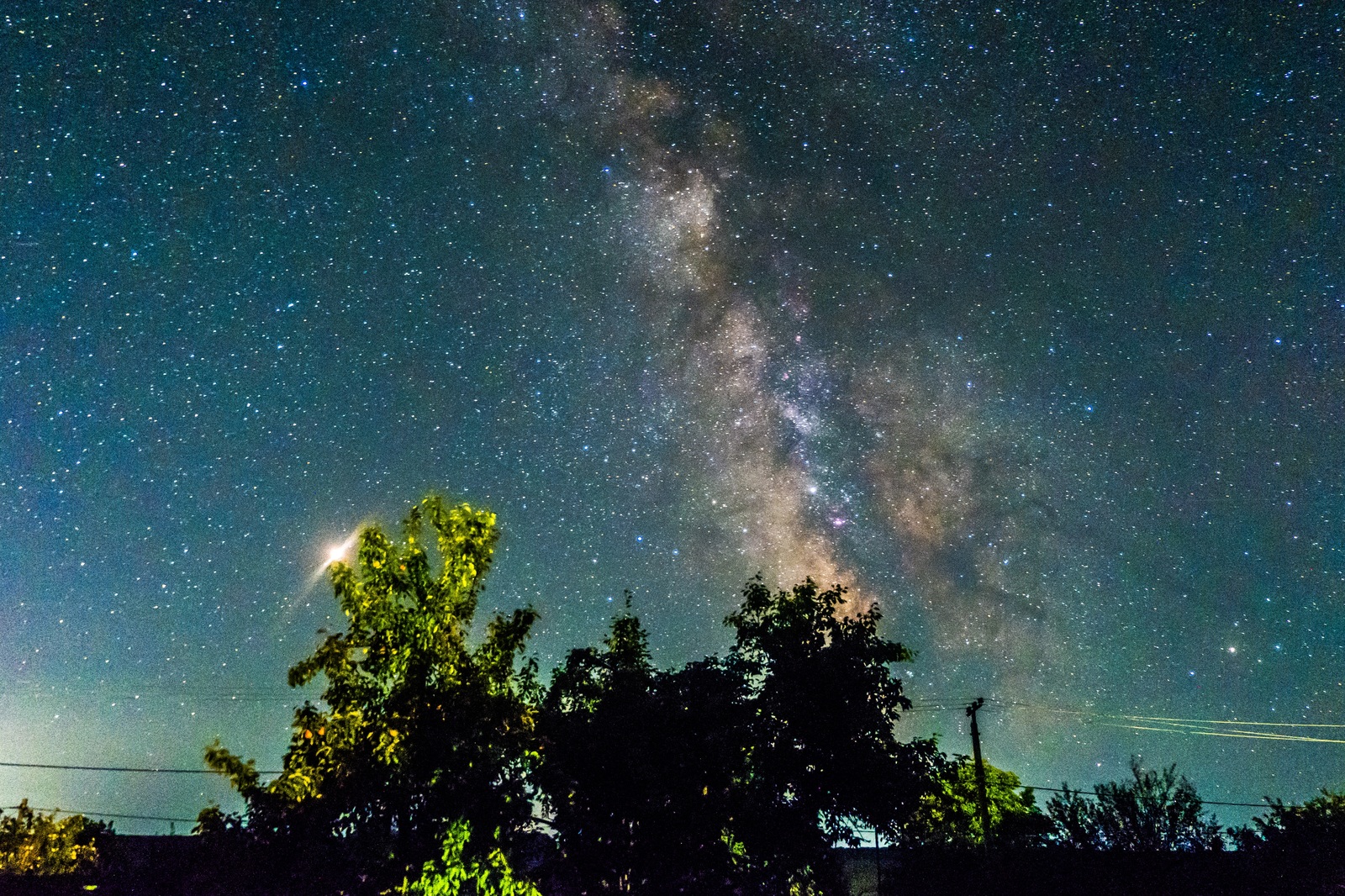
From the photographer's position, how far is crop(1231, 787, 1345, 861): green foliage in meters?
21.8

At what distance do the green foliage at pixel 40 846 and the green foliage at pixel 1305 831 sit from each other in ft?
179

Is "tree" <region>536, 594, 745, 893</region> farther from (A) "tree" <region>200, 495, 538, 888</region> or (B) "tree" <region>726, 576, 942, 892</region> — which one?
(A) "tree" <region>200, 495, 538, 888</region>

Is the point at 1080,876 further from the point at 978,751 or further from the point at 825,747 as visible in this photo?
the point at 825,747

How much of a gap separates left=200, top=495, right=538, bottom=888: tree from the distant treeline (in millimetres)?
28

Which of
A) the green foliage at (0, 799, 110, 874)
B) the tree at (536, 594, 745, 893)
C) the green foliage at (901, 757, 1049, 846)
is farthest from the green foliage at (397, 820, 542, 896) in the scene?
the green foliage at (0, 799, 110, 874)

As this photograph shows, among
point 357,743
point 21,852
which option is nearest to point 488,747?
point 357,743

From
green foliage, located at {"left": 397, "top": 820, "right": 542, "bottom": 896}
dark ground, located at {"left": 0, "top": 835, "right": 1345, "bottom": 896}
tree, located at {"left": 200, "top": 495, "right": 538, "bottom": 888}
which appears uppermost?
tree, located at {"left": 200, "top": 495, "right": 538, "bottom": 888}

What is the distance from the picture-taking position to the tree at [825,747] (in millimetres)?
19094

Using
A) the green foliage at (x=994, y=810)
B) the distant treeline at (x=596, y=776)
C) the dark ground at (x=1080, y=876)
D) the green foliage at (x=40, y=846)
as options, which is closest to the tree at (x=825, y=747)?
the distant treeline at (x=596, y=776)

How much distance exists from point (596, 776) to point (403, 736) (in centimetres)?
907

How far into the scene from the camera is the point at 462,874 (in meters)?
8.92

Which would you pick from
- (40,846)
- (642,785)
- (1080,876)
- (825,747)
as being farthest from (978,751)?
(40,846)

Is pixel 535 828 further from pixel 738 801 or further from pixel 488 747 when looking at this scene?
pixel 738 801

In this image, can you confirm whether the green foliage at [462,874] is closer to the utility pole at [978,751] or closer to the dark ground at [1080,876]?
the dark ground at [1080,876]
